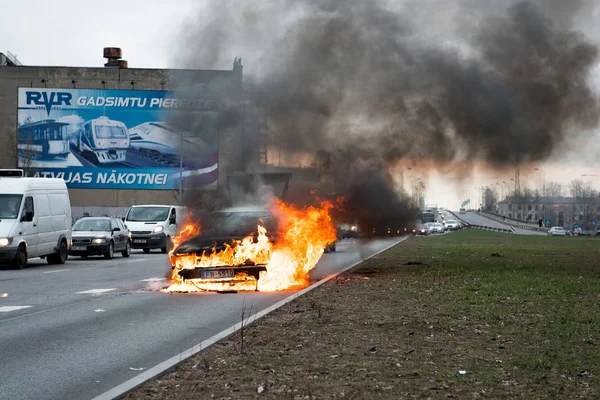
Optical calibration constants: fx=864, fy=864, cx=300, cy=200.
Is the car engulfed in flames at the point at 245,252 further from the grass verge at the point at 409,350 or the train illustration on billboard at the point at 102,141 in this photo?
the train illustration on billboard at the point at 102,141

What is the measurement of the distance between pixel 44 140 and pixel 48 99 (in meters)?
3.55

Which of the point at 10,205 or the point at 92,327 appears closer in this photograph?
the point at 92,327

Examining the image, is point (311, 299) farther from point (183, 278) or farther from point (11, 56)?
point (11, 56)

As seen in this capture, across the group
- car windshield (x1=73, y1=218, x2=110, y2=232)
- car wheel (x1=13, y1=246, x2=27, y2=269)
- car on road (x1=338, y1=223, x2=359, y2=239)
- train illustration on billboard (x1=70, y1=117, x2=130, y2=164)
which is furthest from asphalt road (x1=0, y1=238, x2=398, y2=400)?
train illustration on billboard (x1=70, y1=117, x2=130, y2=164)

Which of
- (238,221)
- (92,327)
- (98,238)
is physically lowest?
(92,327)

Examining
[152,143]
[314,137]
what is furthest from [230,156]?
[152,143]

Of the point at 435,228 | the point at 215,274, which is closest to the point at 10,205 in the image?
the point at 215,274

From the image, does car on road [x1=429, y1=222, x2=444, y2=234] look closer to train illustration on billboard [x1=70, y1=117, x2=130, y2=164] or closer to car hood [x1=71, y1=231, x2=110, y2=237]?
train illustration on billboard [x1=70, y1=117, x2=130, y2=164]

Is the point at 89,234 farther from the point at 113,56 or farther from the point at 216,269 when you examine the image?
the point at 113,56

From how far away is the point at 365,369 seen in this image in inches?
299

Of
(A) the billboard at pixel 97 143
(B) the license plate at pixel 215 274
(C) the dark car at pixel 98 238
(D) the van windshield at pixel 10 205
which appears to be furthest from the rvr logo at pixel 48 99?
(B) the license plate at pixel 215 274

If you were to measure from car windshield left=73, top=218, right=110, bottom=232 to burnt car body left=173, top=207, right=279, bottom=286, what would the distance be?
48.6ft

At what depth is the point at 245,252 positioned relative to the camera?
16.6 m

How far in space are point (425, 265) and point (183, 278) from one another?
10207 mm
